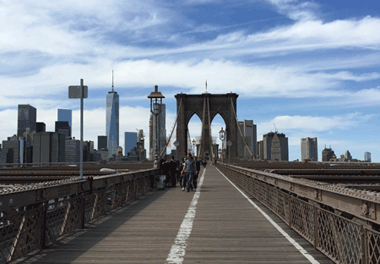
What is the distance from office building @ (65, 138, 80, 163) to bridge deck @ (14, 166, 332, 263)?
17251 cm

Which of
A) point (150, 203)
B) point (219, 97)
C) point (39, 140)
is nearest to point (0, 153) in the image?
point (39, 140)

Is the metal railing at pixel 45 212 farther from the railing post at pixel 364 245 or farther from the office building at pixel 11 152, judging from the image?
the office building at pixel 11 152

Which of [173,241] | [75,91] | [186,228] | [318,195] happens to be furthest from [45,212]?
[318,195]

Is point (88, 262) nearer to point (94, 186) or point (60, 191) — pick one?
point (60, 191)

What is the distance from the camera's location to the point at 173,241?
712 cm

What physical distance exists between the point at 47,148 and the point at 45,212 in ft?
541

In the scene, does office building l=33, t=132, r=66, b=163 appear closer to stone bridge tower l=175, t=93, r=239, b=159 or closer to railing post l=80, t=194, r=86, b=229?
stone bridge tower l=175, t=93, r=239, b=159

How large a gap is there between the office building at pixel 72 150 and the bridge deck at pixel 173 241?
566 ft

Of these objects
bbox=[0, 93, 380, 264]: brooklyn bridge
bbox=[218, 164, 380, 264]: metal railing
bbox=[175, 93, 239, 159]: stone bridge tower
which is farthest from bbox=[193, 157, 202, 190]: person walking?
bbox=[175, 93, 239, 159]: stone bridge tower

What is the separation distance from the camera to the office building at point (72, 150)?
176m

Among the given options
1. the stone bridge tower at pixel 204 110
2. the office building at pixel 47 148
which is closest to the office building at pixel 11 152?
the office building at pixel 47 148

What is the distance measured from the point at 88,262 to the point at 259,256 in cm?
258

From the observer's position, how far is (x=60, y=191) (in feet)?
23.7

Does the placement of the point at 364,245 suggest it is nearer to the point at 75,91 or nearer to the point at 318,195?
the point at 318,195
